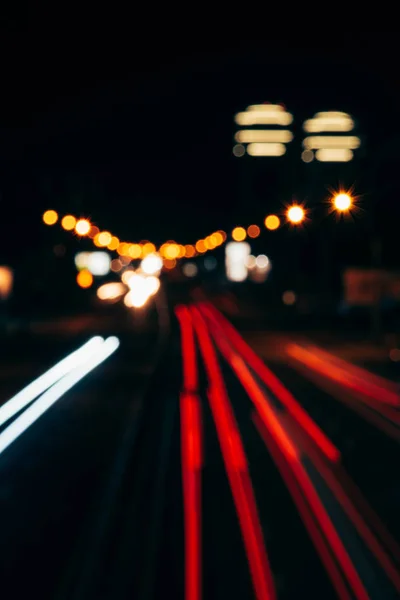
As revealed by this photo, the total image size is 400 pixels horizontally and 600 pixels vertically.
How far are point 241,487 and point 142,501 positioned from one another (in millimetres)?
1335

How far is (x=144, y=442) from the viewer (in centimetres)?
1900

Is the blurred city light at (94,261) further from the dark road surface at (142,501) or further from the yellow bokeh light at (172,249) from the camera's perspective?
the yellow bokeh light at (172,249)

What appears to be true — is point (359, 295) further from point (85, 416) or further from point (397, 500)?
point (397, 500)

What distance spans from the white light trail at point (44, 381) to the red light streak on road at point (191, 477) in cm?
293

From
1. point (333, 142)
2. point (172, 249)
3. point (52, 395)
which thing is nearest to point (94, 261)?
point (172, 249)

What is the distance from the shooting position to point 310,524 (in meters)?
11.9

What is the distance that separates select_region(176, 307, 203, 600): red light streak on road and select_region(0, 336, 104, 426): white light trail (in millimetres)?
2931

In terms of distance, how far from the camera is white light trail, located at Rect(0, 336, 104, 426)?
20.8m

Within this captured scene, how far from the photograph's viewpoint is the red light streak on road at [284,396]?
1794 centimetres

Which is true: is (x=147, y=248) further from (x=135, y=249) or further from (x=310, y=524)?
(x=310, y=524)

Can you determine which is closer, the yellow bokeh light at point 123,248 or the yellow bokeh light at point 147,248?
the yellow bokeh light at point 123,248

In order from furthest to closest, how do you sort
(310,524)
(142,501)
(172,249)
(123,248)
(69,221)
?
(172,249) → (123,248) → (69,221) → (142,501) → (310,524)

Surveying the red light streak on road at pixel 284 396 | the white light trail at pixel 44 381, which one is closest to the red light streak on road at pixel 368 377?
the red light streak on road at pixel 284 396

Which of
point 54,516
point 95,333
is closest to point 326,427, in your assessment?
point 54,516
